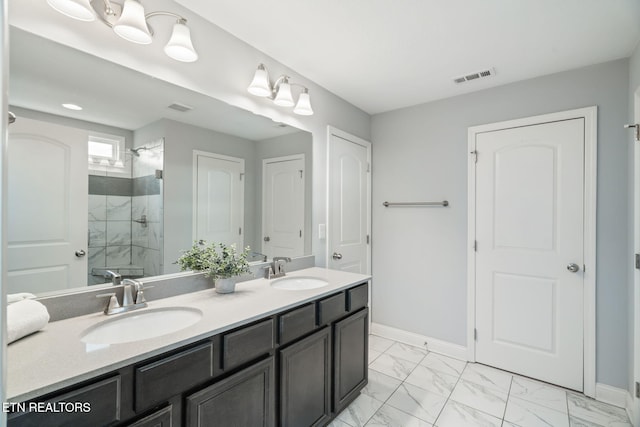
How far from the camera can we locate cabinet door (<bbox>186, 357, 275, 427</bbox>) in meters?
1.10

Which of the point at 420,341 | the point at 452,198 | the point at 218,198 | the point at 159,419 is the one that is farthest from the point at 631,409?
the point at 218,198

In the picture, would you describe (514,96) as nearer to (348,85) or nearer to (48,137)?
(348,85)

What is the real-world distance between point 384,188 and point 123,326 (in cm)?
254

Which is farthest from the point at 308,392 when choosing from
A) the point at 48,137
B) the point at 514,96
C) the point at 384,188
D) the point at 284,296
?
the point at 514,96

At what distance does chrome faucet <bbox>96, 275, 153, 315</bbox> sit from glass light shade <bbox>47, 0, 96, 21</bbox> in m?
1.11

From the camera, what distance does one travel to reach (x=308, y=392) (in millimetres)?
1603

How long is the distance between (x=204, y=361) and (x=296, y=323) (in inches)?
20.4

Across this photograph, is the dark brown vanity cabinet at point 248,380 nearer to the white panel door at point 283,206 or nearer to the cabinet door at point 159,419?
the cabinet door at point 159,419

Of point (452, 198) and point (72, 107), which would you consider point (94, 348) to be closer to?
point (72, 107)

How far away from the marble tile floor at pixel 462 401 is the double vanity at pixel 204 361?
23 cm

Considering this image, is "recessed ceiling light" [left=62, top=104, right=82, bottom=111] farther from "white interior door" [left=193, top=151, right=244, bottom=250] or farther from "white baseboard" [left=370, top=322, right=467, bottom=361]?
"white baseboard" [left=370, top=322, right=467, bottom=361]

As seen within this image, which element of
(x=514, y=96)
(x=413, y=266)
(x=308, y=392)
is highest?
(x=514, y=96)

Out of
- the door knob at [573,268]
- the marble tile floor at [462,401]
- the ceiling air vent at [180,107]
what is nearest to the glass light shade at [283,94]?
the ceiling air vent at [180,107]

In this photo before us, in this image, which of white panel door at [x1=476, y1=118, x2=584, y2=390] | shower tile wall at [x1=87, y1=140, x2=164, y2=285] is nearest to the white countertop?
shower tile wall at [x1=87, y1=140, x2=164, y2=285]
